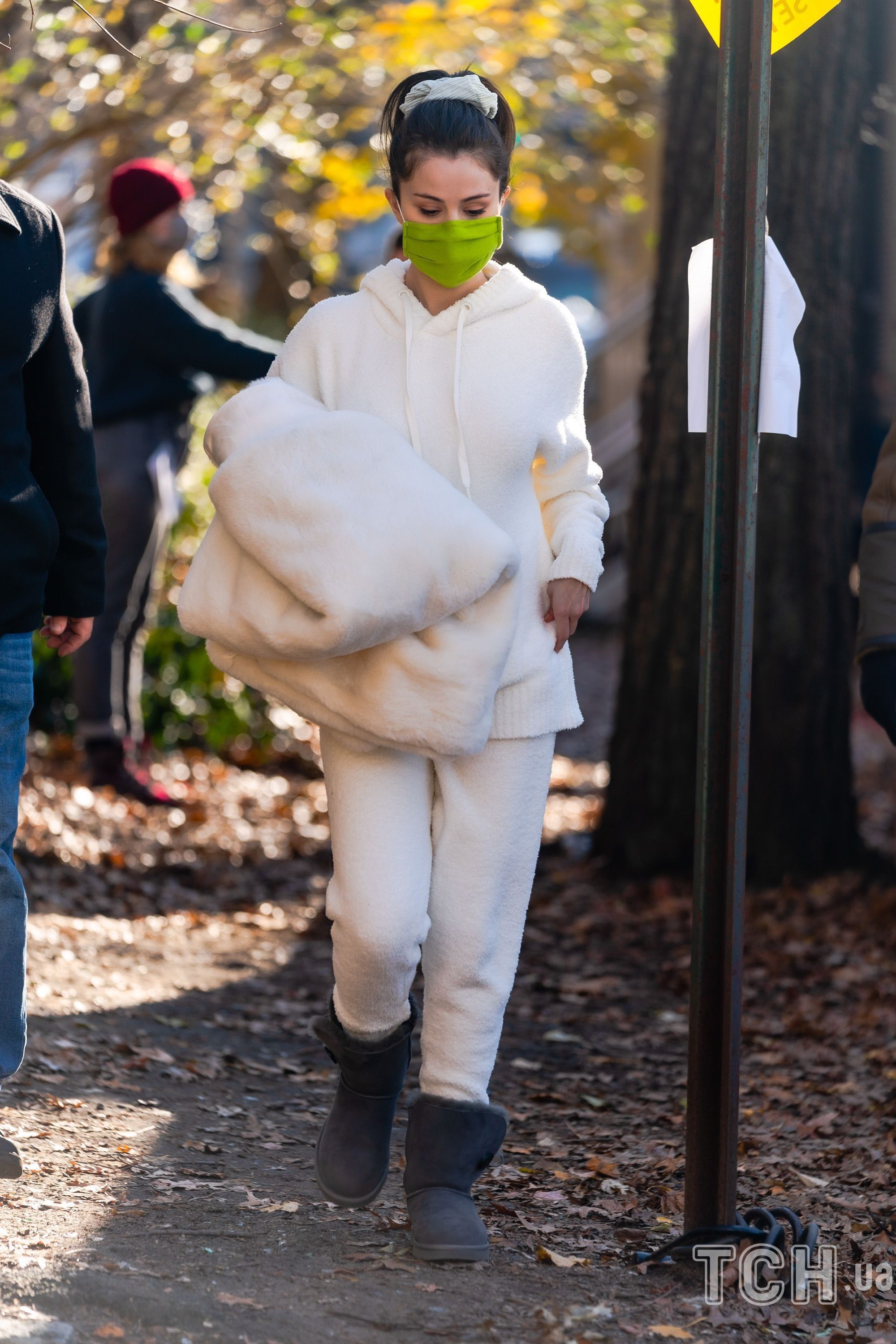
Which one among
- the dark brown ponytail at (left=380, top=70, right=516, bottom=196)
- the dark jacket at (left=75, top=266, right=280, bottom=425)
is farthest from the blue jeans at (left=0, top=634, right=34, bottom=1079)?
the dark jacket at (left=75, top=266, right=280, bottom=425)

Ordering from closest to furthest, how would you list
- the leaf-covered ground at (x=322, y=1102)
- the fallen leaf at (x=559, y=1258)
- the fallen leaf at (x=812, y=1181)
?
the leaf-covered ground at (x=322, y=1102) → the fallen leaf at (x=559, y=1258) → the fallen leaf at (x=812, y=1181)

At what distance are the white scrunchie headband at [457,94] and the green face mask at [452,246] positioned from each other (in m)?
0.21

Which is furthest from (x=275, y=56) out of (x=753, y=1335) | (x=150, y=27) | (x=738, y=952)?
(x=753, y=1335)

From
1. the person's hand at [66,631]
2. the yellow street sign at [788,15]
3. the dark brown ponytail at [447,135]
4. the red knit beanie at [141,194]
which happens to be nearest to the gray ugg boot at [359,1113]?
the person's hand at [66,631]

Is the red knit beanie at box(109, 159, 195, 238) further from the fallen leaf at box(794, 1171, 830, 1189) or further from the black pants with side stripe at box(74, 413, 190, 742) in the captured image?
the fallen leaf at box(794, 1171, 830, 1189)

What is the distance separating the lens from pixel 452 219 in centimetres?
275

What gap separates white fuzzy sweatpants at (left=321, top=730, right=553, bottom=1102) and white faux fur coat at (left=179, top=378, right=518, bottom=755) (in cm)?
14

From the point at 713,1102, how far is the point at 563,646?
0.89 m

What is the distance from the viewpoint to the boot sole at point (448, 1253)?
2809mm

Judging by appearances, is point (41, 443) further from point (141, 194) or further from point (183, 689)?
point (183, 689)

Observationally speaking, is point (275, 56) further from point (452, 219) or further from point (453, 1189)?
point (453, 1189)

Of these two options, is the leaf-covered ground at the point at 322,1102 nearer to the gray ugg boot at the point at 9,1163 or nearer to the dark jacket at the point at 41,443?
the gray ugg boot at the point at 9,1163

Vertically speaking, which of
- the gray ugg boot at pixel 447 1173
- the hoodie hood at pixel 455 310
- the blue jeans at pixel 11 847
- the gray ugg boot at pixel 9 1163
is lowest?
the gray ugg boot at pixel 9 1163

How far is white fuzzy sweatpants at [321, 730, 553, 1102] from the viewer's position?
276 centimetres
